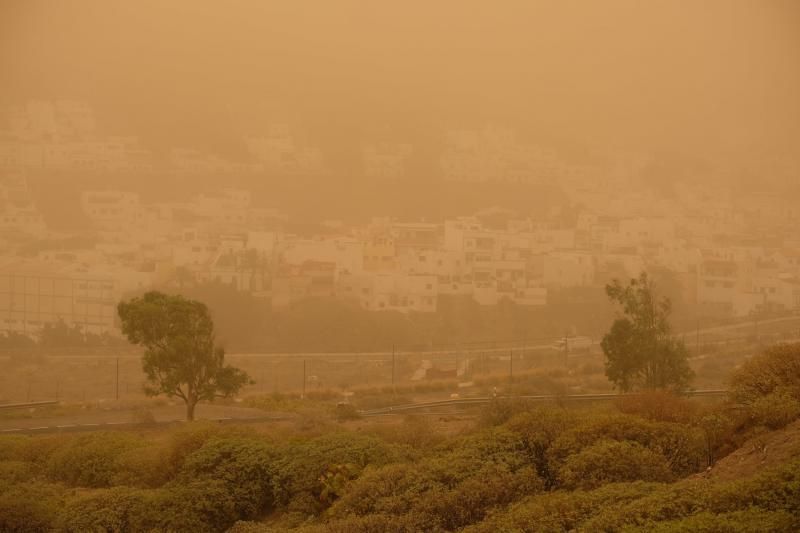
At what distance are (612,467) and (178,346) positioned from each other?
37.5 feet

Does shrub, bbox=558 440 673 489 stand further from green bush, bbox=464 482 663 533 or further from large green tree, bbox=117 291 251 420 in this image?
large green tree, bbox=117 291 251 420

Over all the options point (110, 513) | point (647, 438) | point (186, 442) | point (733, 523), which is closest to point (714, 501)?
point (733, 523)

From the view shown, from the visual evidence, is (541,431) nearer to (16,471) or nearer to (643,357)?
(16,471)

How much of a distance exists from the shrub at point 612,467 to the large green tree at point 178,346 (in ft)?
35.8

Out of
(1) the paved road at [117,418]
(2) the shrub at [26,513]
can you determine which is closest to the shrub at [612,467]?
(2) the shrub at [26,513]

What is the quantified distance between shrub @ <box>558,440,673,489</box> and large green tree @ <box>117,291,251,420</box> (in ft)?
35.8

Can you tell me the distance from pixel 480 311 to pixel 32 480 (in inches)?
1104

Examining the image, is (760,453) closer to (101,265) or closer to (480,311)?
(480,311)

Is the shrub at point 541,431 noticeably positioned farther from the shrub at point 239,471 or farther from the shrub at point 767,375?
the shrub at point 239,471

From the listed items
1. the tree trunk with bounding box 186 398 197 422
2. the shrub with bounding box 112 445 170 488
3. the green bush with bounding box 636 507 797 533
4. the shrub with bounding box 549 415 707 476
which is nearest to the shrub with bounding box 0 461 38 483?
the shrub with bounding box 112 445 170 488

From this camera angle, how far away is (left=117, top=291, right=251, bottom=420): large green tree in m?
15.5

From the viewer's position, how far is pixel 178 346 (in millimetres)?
15438

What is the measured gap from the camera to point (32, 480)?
29.2ft

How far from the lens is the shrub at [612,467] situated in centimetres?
625
